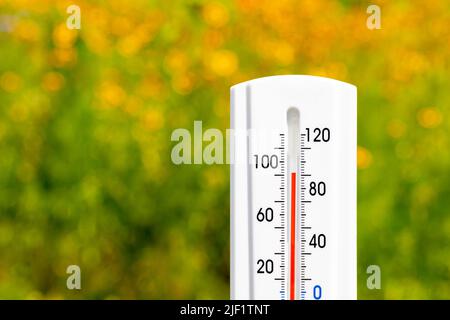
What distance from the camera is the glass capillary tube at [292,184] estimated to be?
1393 millimetres

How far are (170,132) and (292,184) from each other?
0.71 metres

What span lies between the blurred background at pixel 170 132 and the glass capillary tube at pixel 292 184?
648mm

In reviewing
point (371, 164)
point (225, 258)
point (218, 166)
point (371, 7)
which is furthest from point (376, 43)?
point (225, 258)

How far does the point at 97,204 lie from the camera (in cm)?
203

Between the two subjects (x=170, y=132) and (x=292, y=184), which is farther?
(x=170, y=132)

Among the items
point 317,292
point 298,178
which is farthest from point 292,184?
point 317,292

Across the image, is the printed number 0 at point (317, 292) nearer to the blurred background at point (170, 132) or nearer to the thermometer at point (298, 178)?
Result: the thermometer at point (298, 178)

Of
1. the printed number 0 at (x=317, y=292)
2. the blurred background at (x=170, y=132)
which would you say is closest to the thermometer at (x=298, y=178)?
the printed number 0 at (x=317, y=292)

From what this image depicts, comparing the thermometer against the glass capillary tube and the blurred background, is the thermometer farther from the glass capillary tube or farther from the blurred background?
the blurred background

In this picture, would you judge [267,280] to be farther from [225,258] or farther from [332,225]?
[225,258]

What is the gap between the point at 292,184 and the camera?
139cm

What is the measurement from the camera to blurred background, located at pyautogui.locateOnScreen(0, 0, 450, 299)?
2.03m

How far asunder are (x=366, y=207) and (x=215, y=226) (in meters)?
0.41

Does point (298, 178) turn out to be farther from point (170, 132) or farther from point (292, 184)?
point (170, 132)
